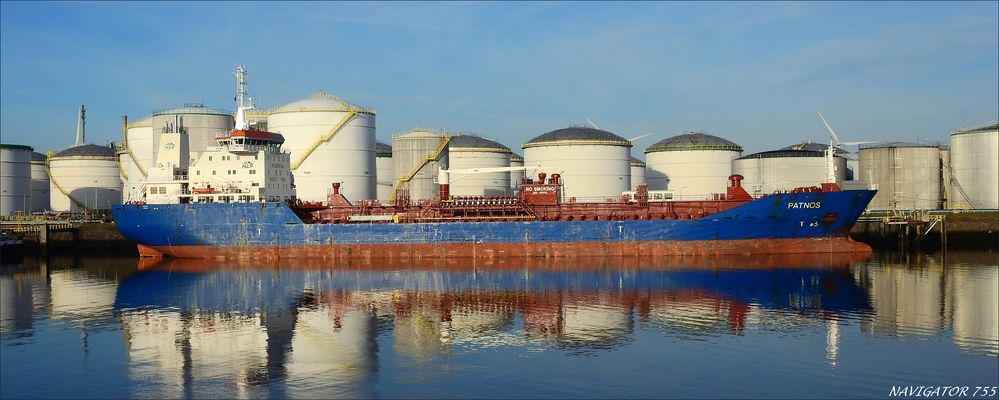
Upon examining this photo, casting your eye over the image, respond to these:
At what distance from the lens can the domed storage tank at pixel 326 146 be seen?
2203 inches

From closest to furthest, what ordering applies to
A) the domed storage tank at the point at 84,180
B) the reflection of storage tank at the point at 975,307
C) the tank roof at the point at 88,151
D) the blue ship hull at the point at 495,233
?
the reflection of storage tank at the point at 975,307, the blue ship hull at the point at 495,233, the domed storage tank at the point at 84,180, the tank roof at the point at 88,151

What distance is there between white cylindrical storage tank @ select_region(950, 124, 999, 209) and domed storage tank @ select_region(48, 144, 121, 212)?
71557mm

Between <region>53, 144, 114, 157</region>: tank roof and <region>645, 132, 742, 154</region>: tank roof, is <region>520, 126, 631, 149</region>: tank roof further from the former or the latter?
<region>53, 144, 114, 157</region>: tank roof

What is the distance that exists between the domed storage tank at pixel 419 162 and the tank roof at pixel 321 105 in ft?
14.4

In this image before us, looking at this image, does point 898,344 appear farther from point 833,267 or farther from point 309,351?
point 833,267

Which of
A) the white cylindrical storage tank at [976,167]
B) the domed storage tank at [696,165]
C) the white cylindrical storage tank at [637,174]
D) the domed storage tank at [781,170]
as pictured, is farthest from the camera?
the white cylindrical storage tank at [637,174]

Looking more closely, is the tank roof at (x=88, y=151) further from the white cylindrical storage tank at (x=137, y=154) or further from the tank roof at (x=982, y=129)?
the tank roof at (x=982, y=129)

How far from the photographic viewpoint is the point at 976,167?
197 ft

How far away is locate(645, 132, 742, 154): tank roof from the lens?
6912 cm

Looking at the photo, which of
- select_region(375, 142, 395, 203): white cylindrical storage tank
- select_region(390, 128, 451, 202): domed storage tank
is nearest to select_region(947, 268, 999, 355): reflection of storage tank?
select_region(390, 128, 451, 202): domed storage tank

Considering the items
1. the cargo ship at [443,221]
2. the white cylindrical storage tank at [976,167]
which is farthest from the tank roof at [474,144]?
the white cylindrical storage tank at [976,167]

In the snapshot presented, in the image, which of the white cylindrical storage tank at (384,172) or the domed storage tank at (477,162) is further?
the white cylindrical storage tank at (384,172)

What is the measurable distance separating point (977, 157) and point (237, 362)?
5893 cm

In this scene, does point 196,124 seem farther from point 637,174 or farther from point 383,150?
point 637,174
